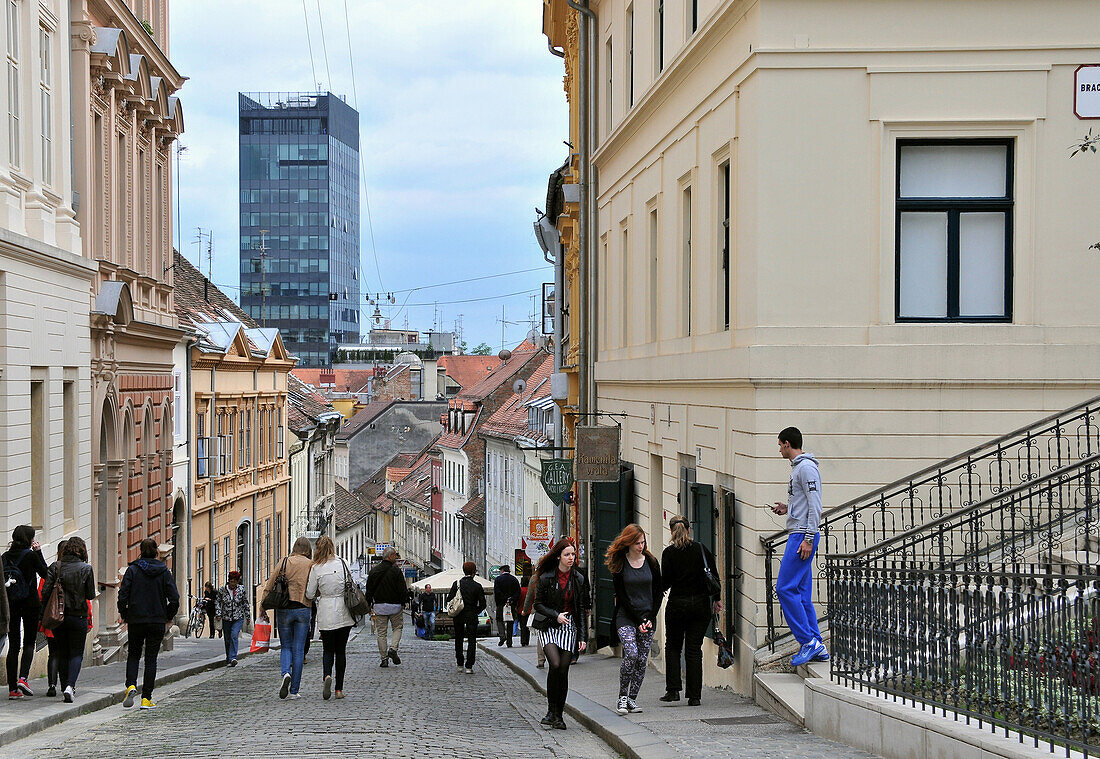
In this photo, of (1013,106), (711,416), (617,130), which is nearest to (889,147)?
(1013,106)

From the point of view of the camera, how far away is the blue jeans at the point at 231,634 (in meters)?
22.1

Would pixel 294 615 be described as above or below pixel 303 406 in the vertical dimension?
below

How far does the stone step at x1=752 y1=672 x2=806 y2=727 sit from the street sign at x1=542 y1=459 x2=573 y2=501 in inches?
452

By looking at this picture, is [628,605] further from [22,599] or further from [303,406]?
[303,406]

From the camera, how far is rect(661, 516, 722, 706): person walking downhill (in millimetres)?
12016

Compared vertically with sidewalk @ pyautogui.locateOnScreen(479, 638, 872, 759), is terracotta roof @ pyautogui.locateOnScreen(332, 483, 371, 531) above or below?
below

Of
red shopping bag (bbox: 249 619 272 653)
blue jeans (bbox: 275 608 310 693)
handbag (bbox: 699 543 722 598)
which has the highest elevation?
handbag (bbox: 699 543 722 598)

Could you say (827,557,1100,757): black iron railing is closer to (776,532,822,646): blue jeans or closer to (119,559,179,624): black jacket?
(776,532,822,646): blue jeans

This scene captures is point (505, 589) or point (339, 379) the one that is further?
point (339, 379)

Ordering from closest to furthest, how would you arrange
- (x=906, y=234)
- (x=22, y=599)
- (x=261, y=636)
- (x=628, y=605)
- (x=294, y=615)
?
(x=628, y=605) → (x=906, y=234) → (x=22, y=599) → (x=294, y=615) → (x=261, y=636)

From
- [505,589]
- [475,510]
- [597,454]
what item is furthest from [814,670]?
[475,510]

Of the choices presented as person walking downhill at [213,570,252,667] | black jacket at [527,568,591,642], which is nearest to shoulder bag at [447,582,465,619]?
person walking downhill at [213,570,252,667]

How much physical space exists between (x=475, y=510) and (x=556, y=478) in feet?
142

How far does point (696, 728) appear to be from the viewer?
425 inches
